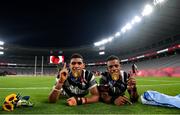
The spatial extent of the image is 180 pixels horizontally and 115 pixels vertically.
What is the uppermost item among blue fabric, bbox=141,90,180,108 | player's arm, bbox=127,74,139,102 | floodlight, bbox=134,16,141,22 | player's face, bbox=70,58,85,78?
floodlight, bbox=134,16,141,22

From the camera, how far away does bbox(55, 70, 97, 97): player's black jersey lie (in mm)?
4660

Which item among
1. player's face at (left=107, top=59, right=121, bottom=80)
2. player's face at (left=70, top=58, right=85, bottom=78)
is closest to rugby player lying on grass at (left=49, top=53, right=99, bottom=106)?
player's face at (left=70, top=58, right=85, bottom=78)

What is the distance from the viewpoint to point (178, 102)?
416 centimetres

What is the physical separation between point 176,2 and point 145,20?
828 cm

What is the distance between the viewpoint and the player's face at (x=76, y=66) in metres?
4.39

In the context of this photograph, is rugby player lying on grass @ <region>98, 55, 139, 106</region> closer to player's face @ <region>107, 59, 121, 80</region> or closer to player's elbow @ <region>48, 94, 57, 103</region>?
player's face @ <region>107, 59, 121, 80</region>

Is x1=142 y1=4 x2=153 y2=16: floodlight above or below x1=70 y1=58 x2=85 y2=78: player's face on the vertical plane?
above

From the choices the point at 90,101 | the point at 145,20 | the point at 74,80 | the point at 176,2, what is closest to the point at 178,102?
the point at 90,101

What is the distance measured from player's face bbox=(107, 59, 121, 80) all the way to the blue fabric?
82 centimetres

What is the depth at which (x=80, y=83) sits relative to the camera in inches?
184

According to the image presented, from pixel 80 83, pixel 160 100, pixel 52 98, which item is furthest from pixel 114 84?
pixel 52 98

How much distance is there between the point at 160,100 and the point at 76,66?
1.95 m

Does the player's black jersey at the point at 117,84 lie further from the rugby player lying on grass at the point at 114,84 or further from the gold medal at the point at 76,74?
the gold medal at the point at 76,74

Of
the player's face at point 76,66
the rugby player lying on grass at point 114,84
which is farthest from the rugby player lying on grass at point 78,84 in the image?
the rugby player lying on grass at point 114,84
